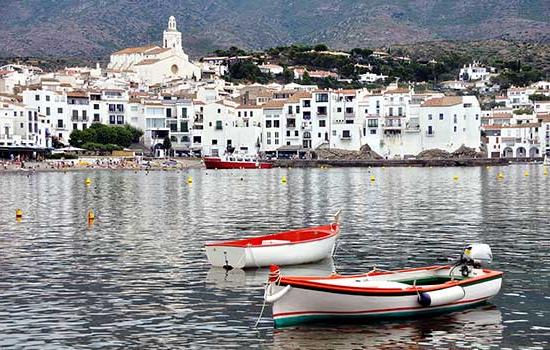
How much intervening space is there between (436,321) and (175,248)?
530 inches

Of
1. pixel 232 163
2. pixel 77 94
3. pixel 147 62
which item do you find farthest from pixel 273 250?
pixel 147 62

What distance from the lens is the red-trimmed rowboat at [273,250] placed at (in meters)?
27.2

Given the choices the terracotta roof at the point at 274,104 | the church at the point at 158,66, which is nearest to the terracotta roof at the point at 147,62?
the church at the point at 158,66

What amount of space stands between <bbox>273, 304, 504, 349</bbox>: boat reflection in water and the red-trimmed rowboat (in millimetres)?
7701

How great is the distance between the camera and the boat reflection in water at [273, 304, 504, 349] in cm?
1836

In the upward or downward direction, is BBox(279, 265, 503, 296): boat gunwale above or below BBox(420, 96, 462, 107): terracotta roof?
below

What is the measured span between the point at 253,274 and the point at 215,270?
123cm

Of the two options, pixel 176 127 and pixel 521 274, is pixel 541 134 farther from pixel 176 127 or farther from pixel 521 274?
pixel 521 274

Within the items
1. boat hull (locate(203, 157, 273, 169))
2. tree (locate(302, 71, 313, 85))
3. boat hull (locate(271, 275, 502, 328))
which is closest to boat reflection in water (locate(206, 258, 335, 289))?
boat hull (locate(271, 275, 502, 328))

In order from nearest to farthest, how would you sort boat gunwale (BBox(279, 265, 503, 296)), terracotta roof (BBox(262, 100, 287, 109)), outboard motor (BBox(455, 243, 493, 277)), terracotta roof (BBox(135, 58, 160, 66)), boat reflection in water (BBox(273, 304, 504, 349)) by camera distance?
boat reflection in water (BBox(273, 304, 504, 349)), boat gunwale (BBox(279, 265, 503, 296)), outboard motor (BBox(455, 243, 493, 277)), terracotta roof (BBox(262, 100, 287, 109)), terracotta roof (BBox(135, 58, 160, 66))

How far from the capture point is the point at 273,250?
2748 centimetres

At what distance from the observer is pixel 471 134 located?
128 m

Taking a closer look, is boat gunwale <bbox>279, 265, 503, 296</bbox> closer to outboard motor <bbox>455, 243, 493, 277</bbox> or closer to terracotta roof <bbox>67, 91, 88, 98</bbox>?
outboard motor <bbox>455, 243, 493, 277</bbox>

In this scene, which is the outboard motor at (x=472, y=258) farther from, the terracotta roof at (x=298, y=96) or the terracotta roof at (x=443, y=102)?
the terracotta roof at (x=298, y=96)
